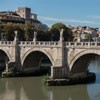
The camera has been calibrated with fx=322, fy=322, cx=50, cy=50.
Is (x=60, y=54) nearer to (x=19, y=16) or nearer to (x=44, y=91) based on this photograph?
(x=44, y=91)

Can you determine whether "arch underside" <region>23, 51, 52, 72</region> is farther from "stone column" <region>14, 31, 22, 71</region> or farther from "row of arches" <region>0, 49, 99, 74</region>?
"stone column" <region>14, 31, 22, 71</region>

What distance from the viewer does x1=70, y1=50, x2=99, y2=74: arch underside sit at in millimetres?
24828

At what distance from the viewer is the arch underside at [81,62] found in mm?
24828

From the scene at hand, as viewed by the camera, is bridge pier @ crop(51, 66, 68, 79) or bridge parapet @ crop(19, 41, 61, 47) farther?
bridge parapet @ crop(19, 41, 61, 47)

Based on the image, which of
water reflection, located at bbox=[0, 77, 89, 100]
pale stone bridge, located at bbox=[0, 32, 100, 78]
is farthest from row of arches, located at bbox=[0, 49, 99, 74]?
water reflection, located at bbox=[0, 77, 89, 100]

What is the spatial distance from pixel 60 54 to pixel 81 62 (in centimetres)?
183

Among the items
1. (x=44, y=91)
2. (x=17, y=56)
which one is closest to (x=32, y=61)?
(x=17, y=56)

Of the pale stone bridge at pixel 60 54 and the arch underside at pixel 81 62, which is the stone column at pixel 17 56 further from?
the arch underside at pixel 81 62

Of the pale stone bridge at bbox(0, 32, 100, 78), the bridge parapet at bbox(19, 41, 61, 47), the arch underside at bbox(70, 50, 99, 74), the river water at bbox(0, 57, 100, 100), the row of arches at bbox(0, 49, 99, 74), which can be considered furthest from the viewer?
the bridge parapet at bbox(19, 41, 61, 47)

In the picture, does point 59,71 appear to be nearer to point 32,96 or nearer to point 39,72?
point 32,96

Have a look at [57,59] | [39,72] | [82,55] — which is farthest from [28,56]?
[82,55]

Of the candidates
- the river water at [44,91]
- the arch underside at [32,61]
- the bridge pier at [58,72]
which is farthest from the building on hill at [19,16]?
the bridge pier at [58,72]

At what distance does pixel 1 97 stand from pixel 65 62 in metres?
6.54

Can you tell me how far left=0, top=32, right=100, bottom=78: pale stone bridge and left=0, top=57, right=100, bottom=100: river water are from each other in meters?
1.55
